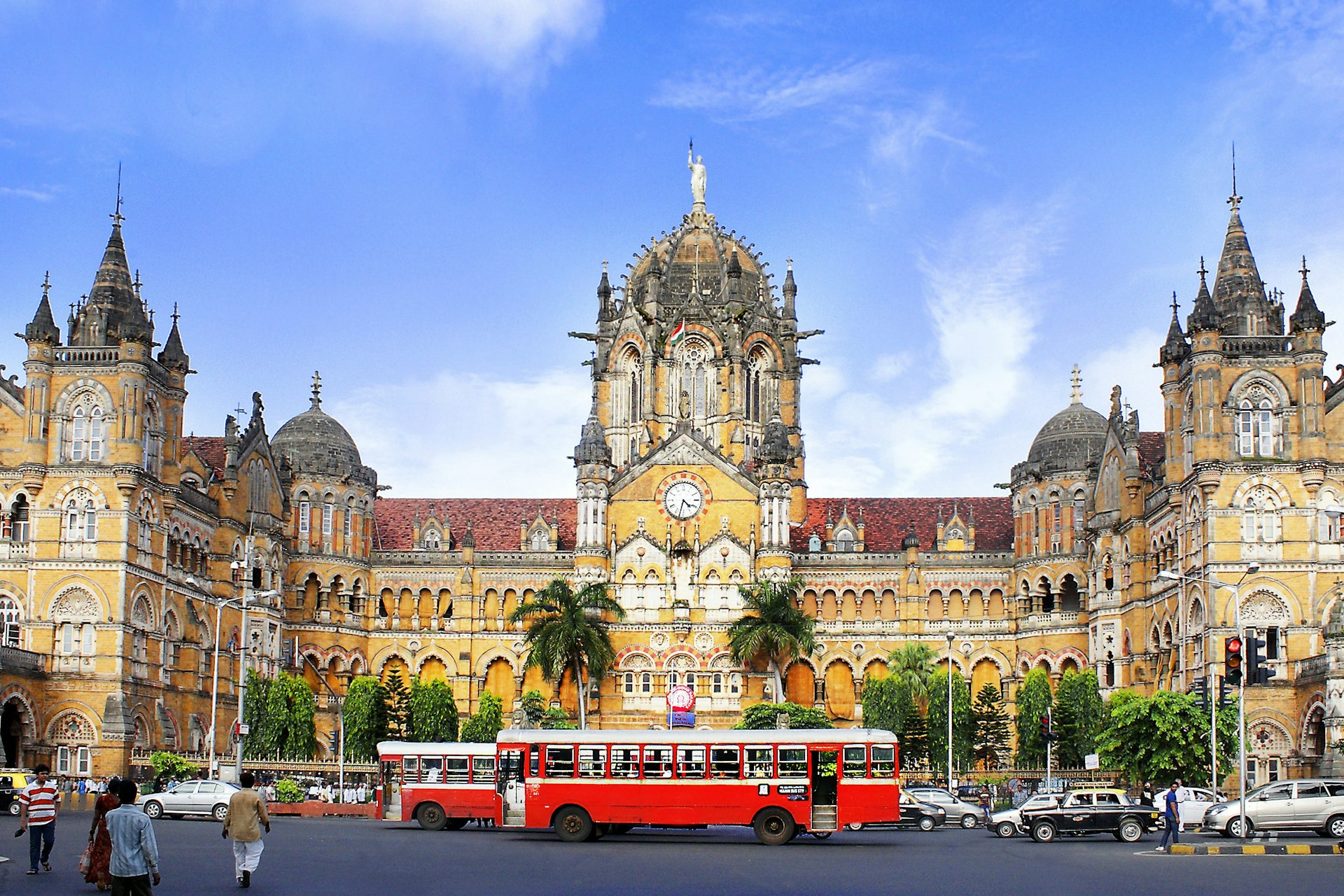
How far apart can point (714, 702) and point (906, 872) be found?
5847cm

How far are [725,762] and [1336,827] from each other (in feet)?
58.5

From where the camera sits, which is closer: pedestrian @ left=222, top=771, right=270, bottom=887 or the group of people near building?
the group of people near building

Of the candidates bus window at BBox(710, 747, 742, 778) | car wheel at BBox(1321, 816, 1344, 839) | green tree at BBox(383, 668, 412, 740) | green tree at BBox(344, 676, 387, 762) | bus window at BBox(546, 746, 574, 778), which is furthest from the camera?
green tree at BBox(383, 668, 412, 740)

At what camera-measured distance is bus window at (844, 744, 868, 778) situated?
47.0 meters

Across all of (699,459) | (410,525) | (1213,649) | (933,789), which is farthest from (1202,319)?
(410,525)

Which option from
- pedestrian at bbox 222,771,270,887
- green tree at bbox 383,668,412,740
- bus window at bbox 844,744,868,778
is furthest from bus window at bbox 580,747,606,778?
green tree at bbox 383,668,412,740

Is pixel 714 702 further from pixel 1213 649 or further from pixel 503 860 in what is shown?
pixel 503 860

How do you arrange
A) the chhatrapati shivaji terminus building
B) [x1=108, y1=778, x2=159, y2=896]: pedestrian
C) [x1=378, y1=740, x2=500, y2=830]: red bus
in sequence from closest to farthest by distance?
[x1=108, y1=778, x2=159, y2=896]: pedestrian → [x1=378, y1=740, x2=500, y2=830]: red bus → the chhatrapati shivaji terminus building

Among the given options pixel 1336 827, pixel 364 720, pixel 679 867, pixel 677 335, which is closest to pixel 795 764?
pixel 679 867

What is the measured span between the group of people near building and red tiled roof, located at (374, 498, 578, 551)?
67.1 m

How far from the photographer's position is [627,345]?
353ft

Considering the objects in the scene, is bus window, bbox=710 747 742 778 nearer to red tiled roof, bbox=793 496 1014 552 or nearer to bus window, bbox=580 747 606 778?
bus window, bbox=580 747 606 778

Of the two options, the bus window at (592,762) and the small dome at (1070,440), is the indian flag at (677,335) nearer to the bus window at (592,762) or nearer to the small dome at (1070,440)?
the small dome at (1070,440)

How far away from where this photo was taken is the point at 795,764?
4706 centimetres
